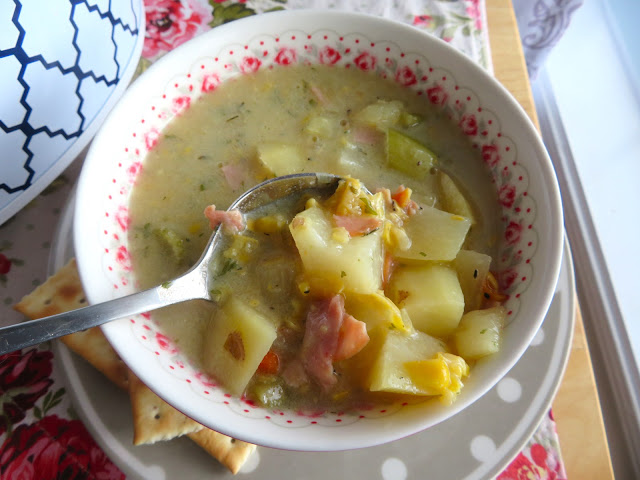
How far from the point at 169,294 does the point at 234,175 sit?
525 mm

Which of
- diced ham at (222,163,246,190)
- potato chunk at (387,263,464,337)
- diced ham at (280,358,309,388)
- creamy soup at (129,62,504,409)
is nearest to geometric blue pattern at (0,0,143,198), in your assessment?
creamy soup at (129,62,504,409)

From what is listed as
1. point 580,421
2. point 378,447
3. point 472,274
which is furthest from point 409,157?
point 580,421

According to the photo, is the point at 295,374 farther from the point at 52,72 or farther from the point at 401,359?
the point at 52,72

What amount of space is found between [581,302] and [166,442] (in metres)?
2.15

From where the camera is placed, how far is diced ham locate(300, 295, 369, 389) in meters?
1.34

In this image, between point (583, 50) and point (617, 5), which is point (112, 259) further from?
point (617, 5)

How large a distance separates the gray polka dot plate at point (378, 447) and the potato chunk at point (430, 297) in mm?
342

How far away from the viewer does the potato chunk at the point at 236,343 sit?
1.34 metres

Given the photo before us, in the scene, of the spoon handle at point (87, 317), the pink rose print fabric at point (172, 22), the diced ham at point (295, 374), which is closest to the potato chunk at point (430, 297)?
the diced ham at point (295, 374)

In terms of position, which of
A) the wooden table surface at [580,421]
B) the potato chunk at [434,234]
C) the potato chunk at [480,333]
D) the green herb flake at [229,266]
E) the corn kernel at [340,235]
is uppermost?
the potato chunk at [434,234]

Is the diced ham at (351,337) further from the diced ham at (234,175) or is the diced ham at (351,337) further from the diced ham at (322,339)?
the diced ham at (234,175)

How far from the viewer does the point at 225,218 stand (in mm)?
1508

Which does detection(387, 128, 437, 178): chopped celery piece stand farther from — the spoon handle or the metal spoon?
the spoon handle

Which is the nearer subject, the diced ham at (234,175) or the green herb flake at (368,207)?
the green herb flake at (368,207)
